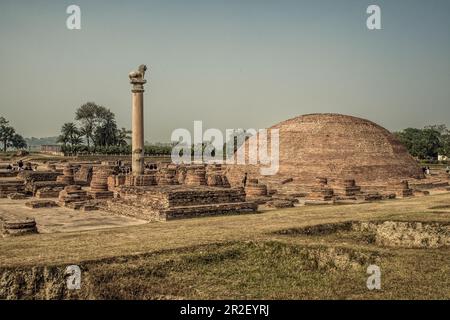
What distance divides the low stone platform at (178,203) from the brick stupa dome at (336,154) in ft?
38.9

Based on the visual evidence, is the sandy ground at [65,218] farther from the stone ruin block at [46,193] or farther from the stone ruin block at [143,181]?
the stone ruin block at [46,193]

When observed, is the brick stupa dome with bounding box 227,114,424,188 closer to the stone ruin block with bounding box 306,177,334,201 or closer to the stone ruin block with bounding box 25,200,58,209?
the stone ruin block with bounding box 306,177,334,201

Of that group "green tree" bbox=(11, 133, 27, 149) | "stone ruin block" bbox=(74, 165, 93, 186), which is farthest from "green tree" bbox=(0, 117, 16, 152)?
"stone ruin block" bbox=(74, 165, 93, 186)

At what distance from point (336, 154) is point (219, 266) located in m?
21.8

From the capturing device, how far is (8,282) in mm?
5723

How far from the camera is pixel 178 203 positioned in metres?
12.7

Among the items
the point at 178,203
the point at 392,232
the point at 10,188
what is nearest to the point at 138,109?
the point at 178,203

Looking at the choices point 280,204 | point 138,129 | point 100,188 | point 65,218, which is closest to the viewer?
point 65,218

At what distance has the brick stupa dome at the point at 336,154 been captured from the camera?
85.9 ft

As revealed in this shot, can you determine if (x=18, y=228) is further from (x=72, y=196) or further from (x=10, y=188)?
(x=10, y=188)

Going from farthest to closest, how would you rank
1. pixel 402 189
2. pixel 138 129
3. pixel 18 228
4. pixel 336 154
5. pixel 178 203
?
pixel 336 154 < pixel 402 189 < pixel 138 129 < pixel 178 203 < pixel 18 228

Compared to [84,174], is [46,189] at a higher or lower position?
lower
